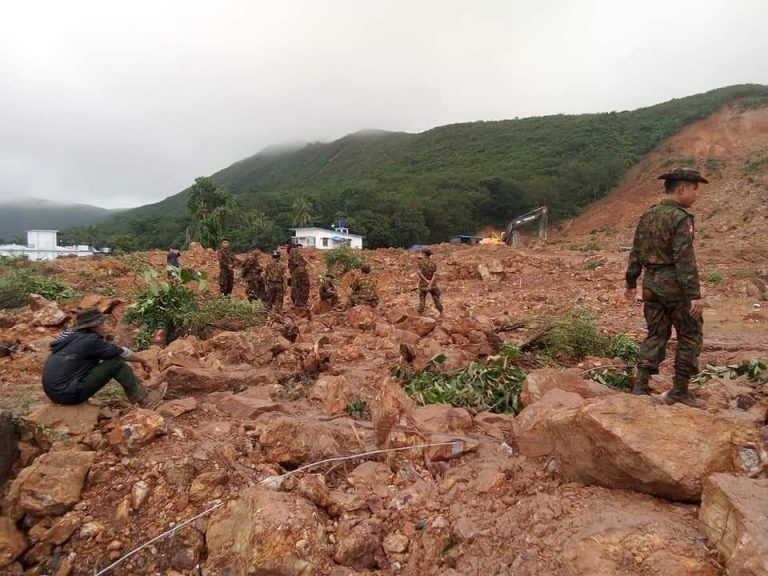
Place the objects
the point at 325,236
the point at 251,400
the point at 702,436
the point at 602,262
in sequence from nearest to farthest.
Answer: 1. the point at 702,436
2. the point at 251,400
3. the point at 602,262
4. the point at 325,236

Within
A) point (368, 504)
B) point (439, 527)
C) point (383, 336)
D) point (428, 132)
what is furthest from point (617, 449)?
point (428, 132)

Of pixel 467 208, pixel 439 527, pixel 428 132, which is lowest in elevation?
pixel 439 527

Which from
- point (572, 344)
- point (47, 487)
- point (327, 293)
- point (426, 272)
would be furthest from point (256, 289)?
point (47, 487)

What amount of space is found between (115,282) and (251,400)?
11.8m

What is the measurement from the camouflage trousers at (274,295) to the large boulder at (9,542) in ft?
24.3

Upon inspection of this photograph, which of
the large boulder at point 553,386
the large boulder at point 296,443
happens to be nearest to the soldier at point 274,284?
the large boulder at point 296,443

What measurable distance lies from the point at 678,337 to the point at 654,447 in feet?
4.37

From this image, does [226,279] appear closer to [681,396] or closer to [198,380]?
[198,380]

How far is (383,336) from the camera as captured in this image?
6902 millimetres

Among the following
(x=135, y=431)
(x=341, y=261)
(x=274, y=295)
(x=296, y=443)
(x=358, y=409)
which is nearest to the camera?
(x=135, y=431)

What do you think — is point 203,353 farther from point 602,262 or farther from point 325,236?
point 325,236

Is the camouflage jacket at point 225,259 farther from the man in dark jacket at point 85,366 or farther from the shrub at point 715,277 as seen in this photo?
the shrub at point 715,277

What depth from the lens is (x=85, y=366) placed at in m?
3.35

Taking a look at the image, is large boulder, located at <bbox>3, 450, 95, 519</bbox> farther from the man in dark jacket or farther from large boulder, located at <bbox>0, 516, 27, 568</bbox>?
the man in dark jacket
